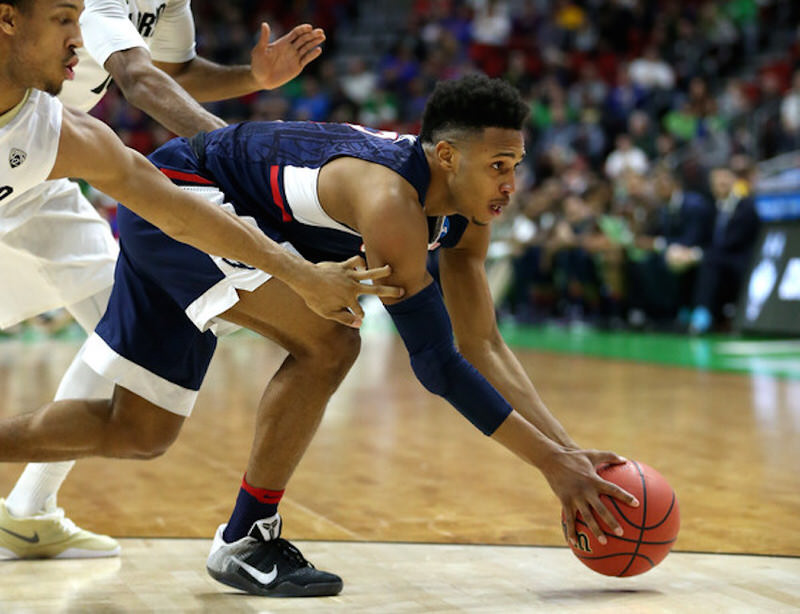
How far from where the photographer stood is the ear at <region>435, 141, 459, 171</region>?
2.86m

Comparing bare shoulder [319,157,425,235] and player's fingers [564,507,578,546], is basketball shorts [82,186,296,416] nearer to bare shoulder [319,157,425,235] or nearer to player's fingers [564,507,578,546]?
bare shoulder [319,157,425,235]

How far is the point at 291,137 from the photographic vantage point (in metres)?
3.07

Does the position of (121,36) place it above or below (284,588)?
above

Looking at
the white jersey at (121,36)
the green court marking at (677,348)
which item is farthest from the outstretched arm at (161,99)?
the green court marking at (677,348)

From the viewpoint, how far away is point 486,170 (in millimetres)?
2842

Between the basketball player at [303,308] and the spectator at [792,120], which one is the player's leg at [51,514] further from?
the spectator at [792,120]

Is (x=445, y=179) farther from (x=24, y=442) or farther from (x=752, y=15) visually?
(x=752, y=15)

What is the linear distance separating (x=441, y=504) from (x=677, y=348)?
7050 millimetres

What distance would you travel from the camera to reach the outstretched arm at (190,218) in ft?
8.46

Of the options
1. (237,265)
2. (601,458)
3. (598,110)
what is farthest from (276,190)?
(598,110)

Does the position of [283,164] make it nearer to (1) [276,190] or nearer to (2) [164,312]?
(1) [276,190]

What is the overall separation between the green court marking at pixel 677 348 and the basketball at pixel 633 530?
554 cm

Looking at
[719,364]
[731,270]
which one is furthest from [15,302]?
[731,270]

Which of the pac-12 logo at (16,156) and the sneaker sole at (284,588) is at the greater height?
the pac-12 logo at (16,156)
